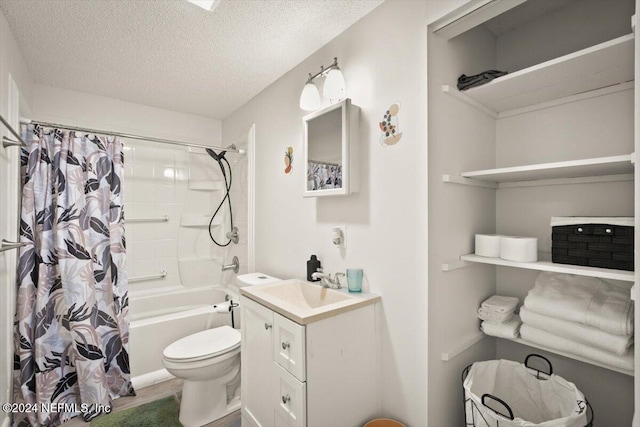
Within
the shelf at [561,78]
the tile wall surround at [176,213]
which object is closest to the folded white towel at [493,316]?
the shelf at [561,78]

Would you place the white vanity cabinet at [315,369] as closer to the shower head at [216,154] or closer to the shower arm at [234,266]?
the shower arm at [234,266]

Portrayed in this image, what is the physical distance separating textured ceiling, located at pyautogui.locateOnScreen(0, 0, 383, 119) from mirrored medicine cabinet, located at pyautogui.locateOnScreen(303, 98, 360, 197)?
0.44m

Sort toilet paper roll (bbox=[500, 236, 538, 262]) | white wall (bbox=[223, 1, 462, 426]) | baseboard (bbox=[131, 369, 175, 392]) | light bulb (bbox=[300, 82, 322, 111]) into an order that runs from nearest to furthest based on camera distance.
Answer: toilet paper roll (bbox=[500, 236, 538, 262])
white wall (bbox=[223, 1, 462, 426])
light bulb (bbox=[300, 82, 322, 111])
baseboard (bbox=[131, 369, 175, 392])

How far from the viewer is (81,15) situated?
1.59m

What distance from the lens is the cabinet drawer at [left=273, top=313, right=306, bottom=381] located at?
1.23m

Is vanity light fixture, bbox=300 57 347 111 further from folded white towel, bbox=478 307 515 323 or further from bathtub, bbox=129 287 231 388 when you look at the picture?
bathtub, bbox=129 287 231 388

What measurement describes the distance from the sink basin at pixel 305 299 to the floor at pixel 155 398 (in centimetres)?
91

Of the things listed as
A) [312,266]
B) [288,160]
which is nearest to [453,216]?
[312,266]

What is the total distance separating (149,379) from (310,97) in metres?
2.43

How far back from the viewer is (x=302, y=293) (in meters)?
1.83

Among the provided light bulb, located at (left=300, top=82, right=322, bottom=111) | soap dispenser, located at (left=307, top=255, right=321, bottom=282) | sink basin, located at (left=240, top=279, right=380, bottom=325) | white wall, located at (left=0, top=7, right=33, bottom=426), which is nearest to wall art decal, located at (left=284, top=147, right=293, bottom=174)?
light bulb, located at (left=300, top=82, right=322, bottom=111)

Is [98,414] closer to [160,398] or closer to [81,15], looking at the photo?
[160,398]

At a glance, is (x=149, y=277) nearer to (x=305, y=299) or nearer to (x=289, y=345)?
(x=305, y=299)

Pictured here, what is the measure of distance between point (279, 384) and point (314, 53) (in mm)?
1961
